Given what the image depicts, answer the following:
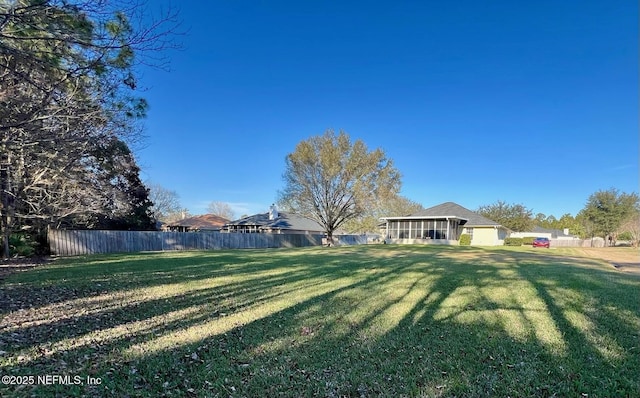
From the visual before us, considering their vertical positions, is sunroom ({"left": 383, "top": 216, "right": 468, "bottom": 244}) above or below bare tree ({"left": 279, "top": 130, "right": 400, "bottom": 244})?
below

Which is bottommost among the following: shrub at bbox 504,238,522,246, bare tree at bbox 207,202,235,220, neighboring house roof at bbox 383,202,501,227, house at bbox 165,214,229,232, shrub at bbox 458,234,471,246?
shrub at bbox 504,238,522,246

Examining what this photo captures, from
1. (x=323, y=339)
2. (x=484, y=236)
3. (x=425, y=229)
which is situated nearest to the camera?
(x=323, y=339)

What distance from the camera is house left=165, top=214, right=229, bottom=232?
3722cm

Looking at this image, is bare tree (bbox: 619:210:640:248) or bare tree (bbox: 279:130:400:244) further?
bare tree (bbox: 619:210:640:248)

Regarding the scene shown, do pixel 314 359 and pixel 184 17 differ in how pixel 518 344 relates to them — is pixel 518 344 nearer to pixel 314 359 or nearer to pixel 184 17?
pixel 314 359

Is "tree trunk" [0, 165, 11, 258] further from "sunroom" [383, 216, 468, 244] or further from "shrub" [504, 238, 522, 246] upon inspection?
"shrub" [504, 238, 522, 246]

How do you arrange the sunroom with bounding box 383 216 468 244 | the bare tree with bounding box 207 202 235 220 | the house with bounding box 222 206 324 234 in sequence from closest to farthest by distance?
the sunroom with bounding box 383 216 468 244
the house with bounding box 222 206 324 234
the bare tree with bounding box 207 202 235 220

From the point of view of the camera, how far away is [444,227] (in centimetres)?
3117

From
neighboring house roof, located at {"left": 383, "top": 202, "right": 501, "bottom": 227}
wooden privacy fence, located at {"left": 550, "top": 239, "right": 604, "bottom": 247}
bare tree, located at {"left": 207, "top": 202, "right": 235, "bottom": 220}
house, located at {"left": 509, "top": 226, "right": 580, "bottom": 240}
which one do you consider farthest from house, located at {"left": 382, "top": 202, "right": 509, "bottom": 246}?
bare tree, located at {"left": 207, "top": 202, "right": 235, "bottom": 220}

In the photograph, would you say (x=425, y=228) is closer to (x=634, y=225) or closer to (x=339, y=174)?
(x=339, y=174)

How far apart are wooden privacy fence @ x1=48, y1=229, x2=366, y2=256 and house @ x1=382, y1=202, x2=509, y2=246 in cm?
1170

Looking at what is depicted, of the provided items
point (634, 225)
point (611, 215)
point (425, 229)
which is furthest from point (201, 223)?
point (634, 225)

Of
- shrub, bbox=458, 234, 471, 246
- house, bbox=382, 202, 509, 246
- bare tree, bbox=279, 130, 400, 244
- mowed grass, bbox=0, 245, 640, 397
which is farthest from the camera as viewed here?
house, bbox=382, 202, 509, 246

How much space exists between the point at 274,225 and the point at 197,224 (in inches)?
489
